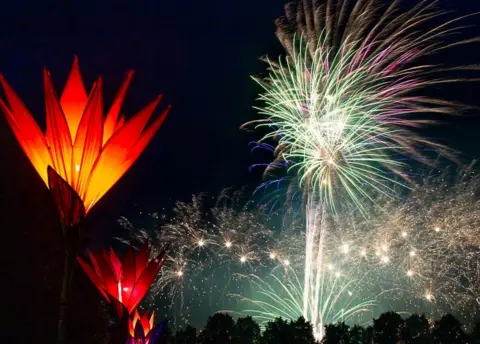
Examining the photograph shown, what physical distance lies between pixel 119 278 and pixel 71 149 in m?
2.94

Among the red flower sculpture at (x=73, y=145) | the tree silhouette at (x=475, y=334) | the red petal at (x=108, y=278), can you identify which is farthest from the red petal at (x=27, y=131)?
the tree silhouette at (x=475, y=334)

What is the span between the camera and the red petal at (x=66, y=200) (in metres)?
5.13

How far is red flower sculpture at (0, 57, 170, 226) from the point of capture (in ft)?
17.1

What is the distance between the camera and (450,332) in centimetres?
1906

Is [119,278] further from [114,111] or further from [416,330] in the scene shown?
[416,330]

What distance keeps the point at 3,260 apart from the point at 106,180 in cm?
423

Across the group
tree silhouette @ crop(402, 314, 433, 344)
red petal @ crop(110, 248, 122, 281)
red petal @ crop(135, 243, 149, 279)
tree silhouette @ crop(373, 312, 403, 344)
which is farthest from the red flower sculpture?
tree silhouette @ crop(402, 314, 433, 344)

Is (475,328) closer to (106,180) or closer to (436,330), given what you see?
(436,330)

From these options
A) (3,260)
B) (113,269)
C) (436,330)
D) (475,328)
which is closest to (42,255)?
(3,260)

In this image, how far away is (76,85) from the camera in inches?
225

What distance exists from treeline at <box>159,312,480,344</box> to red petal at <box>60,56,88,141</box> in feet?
48.5

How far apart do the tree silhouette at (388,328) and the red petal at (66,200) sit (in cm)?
1692

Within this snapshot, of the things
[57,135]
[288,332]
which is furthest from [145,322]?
[288,332]

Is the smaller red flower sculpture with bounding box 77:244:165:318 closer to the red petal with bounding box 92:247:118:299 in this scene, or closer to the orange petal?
the red petal with bounding box 92:247:118:299
